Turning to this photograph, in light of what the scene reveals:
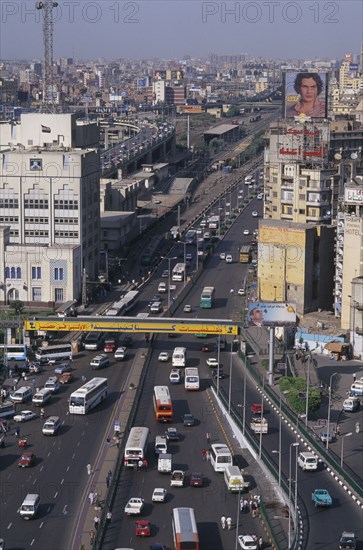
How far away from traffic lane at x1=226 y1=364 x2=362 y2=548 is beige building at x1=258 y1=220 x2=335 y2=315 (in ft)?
22.5

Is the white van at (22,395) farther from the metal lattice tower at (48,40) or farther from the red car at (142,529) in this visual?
the metal lattice tower at (48,40)

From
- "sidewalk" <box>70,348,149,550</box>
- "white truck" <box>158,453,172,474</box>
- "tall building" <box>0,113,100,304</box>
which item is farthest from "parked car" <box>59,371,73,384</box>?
"tall building" <box>0,113,100,304</box>

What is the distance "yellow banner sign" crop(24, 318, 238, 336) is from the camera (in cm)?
2517

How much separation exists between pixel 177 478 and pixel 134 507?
4.58 ft

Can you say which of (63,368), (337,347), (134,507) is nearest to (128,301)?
(63,368)

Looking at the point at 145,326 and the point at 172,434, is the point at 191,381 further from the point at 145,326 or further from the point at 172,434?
the point at 172,434

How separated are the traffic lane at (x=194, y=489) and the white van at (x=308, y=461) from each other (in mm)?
1272

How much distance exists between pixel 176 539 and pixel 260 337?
1111 cm

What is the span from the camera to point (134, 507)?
53.4 feet

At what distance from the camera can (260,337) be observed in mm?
25672

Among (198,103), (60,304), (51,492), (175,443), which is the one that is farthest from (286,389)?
(198,103)

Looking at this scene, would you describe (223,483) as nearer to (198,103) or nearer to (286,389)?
(286,389)

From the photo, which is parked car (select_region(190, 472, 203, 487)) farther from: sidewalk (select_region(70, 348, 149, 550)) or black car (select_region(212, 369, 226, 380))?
black car (select_region(212, 369, 226, 380))

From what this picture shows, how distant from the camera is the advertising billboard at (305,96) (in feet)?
132
